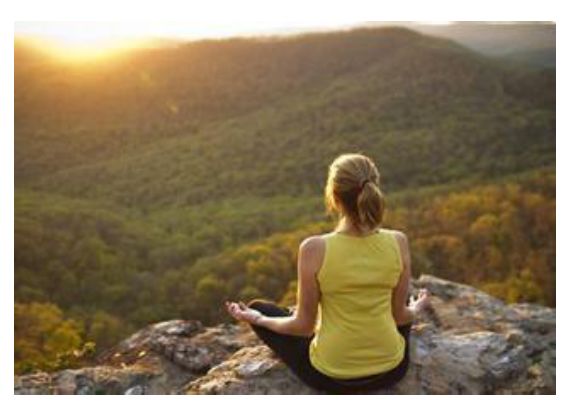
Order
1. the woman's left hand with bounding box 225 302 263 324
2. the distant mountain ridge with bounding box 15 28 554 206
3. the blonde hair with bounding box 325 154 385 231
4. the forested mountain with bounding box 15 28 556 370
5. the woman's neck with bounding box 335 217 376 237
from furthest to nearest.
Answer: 1. the distant mountain ridge with bounding box 15 28 554 206
2. the forested mountain with bounding box 15 28 556 370
3. the woman's left hand with bounding box 225 302 263 324
4. the woman's neck with bounding box 335 217 376 237
5. the blonde hair with bounding box 325 154 385 231

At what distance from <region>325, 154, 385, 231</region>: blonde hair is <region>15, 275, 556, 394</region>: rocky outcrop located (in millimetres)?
719

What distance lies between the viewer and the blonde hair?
2191 mm

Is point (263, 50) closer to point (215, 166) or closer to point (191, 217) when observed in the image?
point (215, 166)

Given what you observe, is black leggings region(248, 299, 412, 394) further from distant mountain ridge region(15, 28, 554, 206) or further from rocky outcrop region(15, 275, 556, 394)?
distant mountain ridge region(15, 28, 554, 206)

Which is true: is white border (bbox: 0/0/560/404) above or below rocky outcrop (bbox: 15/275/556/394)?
above

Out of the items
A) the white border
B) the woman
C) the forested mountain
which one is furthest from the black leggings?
the forested mountain

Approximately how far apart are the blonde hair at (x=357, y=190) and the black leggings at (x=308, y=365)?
546 mm

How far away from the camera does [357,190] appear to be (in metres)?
2.21

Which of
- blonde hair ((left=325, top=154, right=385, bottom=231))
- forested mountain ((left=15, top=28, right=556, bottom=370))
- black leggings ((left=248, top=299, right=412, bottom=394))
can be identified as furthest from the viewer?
forested mountain ((left=15, top=28, right=556, bottom=370))

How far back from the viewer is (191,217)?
755 cm

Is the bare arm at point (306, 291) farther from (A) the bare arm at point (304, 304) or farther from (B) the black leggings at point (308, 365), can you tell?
(B) the black leggings at point (308, 365)

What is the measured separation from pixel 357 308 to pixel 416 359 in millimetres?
550

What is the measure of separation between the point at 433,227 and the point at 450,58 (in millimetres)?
2867

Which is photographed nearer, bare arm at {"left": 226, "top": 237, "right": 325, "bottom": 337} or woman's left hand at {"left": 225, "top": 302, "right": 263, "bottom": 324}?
bare arm at {"left": 226, "top": 237, "right": 325, "bottom": 337}
